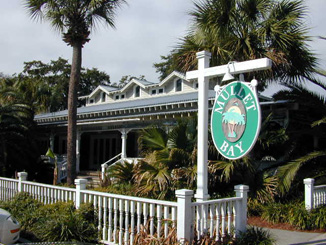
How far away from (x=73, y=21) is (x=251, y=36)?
27.2 ft

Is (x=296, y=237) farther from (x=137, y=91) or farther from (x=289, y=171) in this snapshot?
(x=137, y=91)

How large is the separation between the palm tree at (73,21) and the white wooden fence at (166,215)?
747 cm

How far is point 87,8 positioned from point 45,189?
9404 millimetres

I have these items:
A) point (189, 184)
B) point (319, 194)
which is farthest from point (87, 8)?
point (319, 194)

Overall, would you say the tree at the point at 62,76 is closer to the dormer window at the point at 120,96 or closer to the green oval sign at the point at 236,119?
the dormer window at the point at 120,96

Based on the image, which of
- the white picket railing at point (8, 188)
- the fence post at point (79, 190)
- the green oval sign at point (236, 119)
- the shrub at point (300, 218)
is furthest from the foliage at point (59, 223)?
the shrub at point (300, 218)

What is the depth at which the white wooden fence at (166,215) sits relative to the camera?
5.68m

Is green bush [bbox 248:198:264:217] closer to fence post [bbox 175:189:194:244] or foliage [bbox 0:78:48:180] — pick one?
fence post [bbox 175:189:194:244]

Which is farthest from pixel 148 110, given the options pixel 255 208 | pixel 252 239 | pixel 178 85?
pixel 252 239

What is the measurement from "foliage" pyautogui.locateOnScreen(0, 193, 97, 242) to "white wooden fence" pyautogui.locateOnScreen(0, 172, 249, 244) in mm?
205

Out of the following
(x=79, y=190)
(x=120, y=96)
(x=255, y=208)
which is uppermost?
(x=120, y=96)

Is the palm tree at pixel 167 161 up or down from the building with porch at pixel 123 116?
down

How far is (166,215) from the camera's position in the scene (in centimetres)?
593

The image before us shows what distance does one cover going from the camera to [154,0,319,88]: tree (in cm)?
1091
